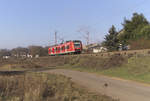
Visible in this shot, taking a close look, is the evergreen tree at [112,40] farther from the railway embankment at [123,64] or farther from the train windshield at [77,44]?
the railway embankment at [123,64]

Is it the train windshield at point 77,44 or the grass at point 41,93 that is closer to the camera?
the grass at point 41,93

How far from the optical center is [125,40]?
127 ft

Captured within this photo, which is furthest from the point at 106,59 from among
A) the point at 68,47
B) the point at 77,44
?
the point at 68,47

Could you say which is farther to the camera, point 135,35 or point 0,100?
point 135,35

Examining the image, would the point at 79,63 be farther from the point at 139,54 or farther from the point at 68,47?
the point at 139,54

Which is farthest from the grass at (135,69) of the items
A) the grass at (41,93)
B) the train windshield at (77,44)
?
the train windshield at (77,44)

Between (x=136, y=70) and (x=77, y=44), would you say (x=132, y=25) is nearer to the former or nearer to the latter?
(x=77, y=44)

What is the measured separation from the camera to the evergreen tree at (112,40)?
132ft

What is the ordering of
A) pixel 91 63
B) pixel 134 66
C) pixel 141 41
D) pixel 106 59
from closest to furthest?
1. pixel 134 66
2. pixel 106 59
3. pixel 91 63
4. pixel 141 41

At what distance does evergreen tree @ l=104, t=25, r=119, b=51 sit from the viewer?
4021cm

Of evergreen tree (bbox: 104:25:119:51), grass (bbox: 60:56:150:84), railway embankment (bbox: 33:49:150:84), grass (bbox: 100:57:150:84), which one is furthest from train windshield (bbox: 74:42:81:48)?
grass (bbox: 100:57:150:84)

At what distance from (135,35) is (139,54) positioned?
56.6 ft

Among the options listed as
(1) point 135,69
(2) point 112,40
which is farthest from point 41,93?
(2) point 112,40

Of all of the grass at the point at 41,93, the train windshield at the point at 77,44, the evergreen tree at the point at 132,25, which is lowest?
the grass at the point at 41,93
